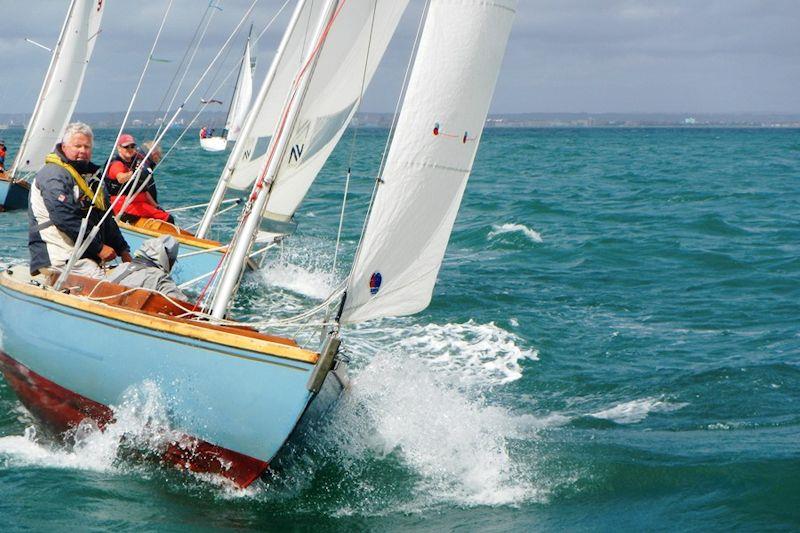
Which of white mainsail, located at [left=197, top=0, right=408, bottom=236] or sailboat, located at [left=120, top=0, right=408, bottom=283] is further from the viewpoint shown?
sailboat, located at [left=120, top=0, right=408, bottom=283]

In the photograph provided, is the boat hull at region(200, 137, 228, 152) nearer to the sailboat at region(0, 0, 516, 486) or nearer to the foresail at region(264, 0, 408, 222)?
the foresail at region(264, 0, 408, 222)

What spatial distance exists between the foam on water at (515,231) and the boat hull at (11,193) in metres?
8.89

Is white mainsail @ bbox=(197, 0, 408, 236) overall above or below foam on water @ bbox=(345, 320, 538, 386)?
above

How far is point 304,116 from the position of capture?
369 inches

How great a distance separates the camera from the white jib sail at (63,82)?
17844 mm

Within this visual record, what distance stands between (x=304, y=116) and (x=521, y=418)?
3724mm

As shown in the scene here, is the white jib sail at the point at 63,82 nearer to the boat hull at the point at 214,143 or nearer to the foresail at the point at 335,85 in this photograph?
the foresail at the point at 335,85

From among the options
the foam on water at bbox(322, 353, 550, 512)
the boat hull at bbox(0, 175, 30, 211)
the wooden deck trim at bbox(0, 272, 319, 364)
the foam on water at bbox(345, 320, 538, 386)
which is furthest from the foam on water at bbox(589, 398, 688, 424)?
the boat hull at bbox(0, 175, 30, 211)

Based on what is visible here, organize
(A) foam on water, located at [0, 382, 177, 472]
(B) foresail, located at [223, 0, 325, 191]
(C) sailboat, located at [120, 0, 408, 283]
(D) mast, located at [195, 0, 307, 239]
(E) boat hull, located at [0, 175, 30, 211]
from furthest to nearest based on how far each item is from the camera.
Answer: (E) boat hull, located at [0, 175, 30, 211], (B) foresail, located at [223, 0, 325, 191], (C) sailboat, located at [120, 0, 408, 283], (D) mast, located at [195, 0, 307, 239], (A) foam on water, located at [0, 382, 177, 472]

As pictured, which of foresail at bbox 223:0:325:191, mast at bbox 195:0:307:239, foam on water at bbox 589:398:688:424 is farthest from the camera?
foresail at bbox 223:0:325:191

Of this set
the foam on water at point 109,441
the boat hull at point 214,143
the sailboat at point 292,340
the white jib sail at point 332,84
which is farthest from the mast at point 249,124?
the boat hull at point 214,143

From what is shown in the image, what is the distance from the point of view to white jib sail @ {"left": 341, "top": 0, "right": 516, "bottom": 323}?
5.37 m

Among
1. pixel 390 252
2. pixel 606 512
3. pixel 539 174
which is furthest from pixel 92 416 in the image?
pixel 539 174

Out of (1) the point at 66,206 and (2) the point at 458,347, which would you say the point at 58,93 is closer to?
(2) the point at 458,347
